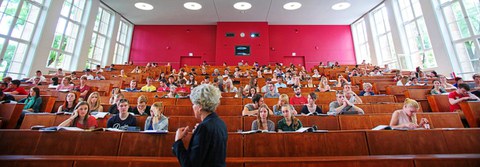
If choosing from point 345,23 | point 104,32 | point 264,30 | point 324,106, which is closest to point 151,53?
point 104,32

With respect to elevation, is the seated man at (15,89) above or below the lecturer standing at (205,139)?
above

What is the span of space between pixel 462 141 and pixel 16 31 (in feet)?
31.9

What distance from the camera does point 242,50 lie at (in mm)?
9836

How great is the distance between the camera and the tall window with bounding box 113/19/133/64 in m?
9.47

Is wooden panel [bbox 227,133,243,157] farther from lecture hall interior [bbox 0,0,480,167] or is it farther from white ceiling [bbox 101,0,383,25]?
white ceiling [bbox 101,0,383,25]

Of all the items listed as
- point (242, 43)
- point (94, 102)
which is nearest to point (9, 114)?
point (94, 102)

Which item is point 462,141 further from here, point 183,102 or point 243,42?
point 243,42

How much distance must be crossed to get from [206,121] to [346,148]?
1.51 m

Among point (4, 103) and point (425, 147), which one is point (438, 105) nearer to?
point (425, 147)

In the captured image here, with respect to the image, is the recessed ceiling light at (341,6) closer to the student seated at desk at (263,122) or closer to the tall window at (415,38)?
the tall window at (415,38)

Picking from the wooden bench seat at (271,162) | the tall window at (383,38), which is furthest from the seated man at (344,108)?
the tall window at (383,38)

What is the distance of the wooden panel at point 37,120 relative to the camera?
8.09ft

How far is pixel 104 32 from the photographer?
28.7 ft

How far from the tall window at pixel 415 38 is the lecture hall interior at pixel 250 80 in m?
0.04
